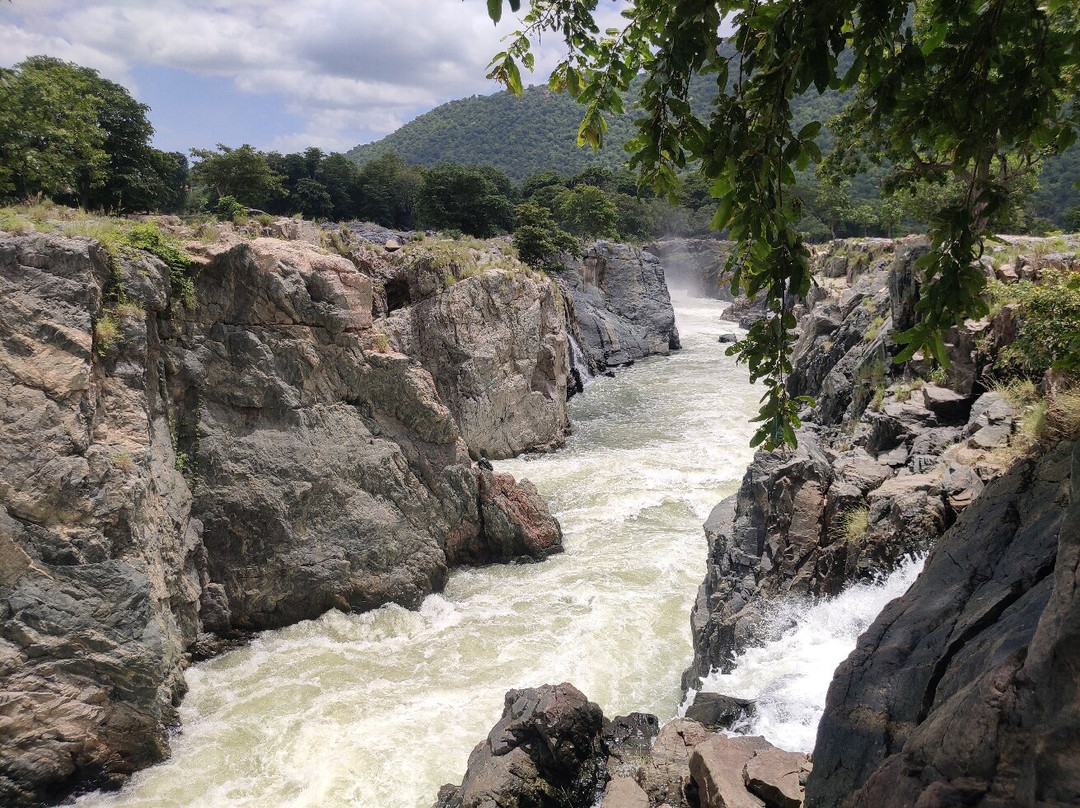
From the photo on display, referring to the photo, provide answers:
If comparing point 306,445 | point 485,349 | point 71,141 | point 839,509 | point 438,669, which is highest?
point 71,141

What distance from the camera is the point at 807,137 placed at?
2594 mm

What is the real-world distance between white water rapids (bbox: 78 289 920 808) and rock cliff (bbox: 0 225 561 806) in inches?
21.4

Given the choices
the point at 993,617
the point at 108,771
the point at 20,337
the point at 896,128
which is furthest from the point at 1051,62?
the point at 108,771

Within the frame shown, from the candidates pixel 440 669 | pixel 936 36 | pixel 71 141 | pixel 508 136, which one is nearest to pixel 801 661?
pixel 440 669

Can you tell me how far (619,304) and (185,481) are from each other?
29.2m

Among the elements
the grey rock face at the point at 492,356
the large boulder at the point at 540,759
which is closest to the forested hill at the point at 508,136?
the grey rock face at the point at 492,356

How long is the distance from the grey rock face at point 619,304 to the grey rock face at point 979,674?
2748cm

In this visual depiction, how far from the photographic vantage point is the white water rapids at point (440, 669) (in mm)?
7402

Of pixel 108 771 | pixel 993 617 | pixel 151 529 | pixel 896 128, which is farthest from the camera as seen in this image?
pixel 151 529

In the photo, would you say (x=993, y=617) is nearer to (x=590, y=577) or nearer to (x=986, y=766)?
(x=986, y=766)

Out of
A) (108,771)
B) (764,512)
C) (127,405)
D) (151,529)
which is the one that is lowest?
(108,771)

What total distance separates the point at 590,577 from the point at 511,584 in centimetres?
149

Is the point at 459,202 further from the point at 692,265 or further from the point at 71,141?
the point at 692,265

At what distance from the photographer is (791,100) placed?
2432mm
